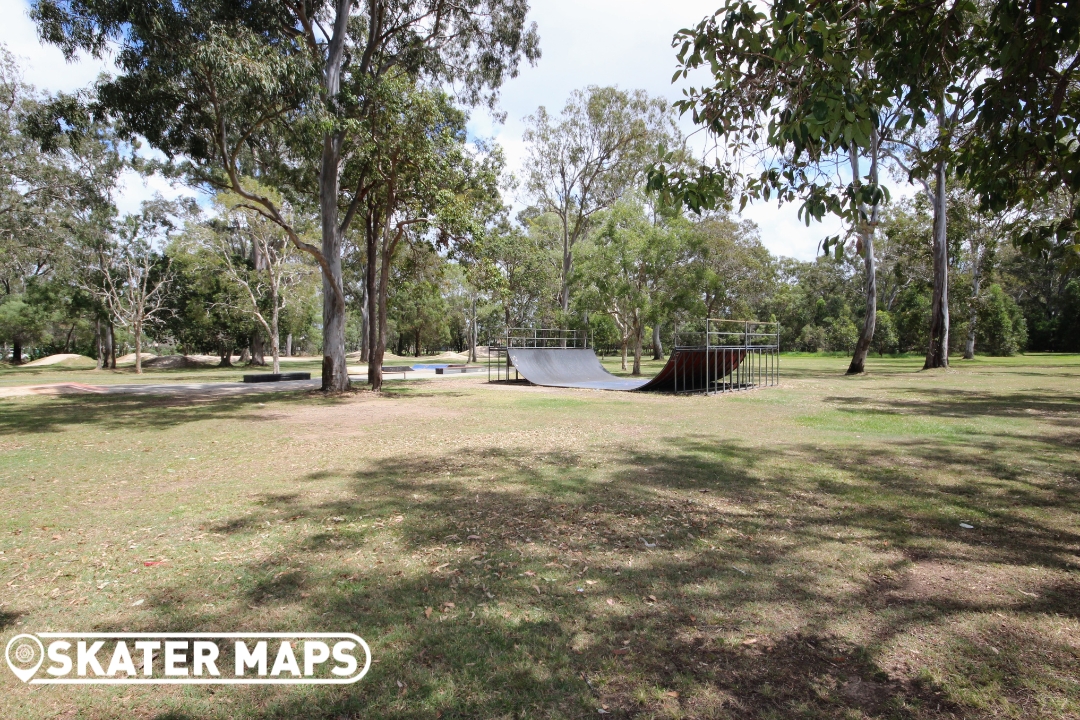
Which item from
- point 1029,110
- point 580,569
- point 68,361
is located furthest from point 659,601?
point 68,361

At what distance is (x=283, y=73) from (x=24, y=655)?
10502mm

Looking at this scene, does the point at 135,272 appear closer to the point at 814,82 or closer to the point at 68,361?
the point at 68,361

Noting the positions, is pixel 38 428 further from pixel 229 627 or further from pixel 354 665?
pixel 354 665

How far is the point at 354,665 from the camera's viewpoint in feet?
8.70

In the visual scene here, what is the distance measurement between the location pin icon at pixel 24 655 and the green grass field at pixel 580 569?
0.07 metres

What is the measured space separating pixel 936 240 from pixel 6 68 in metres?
35.7

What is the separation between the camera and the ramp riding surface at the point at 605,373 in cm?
1579

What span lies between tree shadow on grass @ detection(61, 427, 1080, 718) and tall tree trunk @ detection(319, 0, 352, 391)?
10458 mm

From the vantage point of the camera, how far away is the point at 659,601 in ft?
10.7

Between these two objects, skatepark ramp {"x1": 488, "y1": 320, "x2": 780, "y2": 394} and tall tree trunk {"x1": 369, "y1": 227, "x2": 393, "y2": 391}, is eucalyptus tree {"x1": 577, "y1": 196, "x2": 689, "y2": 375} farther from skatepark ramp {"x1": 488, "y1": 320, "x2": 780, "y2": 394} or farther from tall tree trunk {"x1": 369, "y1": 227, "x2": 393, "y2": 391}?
tall tree trunk {"x1": 369, "y1": 227, "x2": 393, "y2": 391}

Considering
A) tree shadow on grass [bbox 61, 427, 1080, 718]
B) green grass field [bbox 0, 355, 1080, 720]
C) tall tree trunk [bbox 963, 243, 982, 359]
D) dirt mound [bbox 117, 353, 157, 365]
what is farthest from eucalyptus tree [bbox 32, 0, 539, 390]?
tall tree trunk [bbox 963, 243, 982, 359]

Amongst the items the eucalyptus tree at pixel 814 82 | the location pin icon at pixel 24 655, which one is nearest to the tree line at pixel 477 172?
the eucalyptus tree at pixel 814 82

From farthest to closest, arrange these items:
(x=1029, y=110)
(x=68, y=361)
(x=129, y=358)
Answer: (x=129, y=358) < (x=68, y=361) < (x=1029, y=110)

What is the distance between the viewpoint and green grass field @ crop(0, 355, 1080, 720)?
2.45 metres
